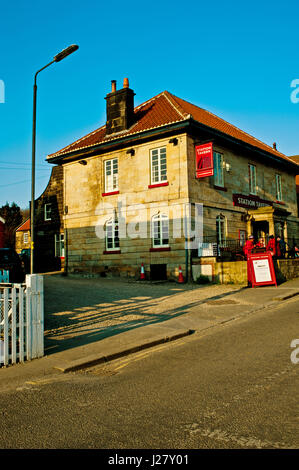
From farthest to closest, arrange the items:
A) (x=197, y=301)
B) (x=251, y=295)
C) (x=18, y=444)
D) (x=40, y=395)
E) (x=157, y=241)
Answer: (x=157, y=241), (x=251, y=295), (x=197, y=301), (x=40, y=395), (x=18, y=444)

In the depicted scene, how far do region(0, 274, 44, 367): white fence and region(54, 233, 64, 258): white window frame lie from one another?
2142 centimetres

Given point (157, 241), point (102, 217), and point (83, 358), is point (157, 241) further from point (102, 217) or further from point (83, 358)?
point (83, 358)

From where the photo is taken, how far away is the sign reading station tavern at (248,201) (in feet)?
78.7

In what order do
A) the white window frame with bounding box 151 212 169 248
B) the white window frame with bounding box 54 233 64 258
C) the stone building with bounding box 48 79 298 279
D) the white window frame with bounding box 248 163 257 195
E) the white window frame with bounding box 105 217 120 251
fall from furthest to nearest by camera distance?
1. the white window frame with bounding box 54 233 64 258
2. the white window frame with bounding box 248 163 257 195
3. the white window frame with bounding box 105 217 120 251
4. the white window frame with bounding box 151 212 169 248
5. the stone building with bounding box 48 79 298 279

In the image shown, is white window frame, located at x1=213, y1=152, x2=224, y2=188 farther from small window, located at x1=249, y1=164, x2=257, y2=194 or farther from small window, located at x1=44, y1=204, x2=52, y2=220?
small window, located at x1=44, y1=204, x2=52, y2=220

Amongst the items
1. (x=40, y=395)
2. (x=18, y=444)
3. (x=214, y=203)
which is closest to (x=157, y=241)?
(x=214, y=203)

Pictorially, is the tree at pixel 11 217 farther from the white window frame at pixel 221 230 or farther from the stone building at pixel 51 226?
the white window frame at pixel 221 230

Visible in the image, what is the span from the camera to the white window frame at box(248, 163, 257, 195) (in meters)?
25.8

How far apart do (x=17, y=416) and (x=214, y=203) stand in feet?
62.0

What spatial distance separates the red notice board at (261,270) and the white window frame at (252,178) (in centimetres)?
943

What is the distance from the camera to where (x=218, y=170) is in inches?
906

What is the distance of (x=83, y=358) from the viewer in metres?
6.90

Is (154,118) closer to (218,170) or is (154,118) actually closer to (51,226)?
(218,170)

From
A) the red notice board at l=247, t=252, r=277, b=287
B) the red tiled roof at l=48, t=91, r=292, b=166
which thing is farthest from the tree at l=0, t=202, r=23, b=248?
the red notice board at l=247, t=252, r=277, b=287
